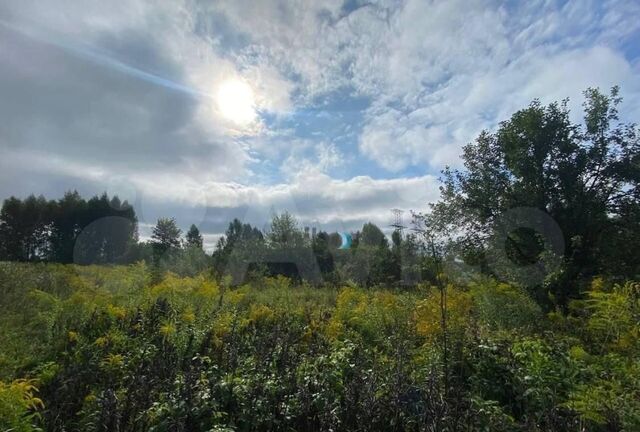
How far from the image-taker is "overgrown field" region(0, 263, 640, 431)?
2578 millimetres

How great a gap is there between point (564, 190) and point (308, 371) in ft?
44.5

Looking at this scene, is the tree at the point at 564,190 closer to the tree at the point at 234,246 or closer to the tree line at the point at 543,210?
the tree line at the point at 543,210

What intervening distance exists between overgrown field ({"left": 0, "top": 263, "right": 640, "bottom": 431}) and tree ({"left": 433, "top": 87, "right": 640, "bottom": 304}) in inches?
337

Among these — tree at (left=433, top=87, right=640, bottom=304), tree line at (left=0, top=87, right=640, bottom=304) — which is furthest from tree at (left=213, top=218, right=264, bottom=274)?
tree at (left=433, top=87, right=640, bottom=304)

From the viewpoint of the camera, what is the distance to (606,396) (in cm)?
260

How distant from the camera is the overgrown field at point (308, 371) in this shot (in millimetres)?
2578

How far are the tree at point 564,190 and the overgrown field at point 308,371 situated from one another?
28.1ft

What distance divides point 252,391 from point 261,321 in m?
3.52

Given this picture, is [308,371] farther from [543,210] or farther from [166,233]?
[166,233]

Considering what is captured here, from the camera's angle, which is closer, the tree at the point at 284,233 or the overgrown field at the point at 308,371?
the overgrown field at the point at 308,371

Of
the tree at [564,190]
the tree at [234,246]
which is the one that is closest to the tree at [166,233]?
the tree at [234,246]

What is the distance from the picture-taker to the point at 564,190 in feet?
44.4

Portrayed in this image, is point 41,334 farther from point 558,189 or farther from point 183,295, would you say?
point 558,189

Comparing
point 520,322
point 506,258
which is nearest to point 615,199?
point 506,258
